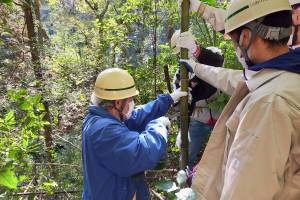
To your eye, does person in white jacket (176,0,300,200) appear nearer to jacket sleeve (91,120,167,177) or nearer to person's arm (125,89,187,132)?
jacket sleeve (91,120,167,177)

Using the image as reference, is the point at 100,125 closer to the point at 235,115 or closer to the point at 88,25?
the point at 235,115

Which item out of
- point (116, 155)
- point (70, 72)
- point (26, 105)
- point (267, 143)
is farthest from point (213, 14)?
point (70, 72)

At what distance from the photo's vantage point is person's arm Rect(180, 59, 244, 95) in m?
2.57

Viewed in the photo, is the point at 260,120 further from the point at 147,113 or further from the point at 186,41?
the point at 147,113

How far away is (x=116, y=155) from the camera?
2340 mm

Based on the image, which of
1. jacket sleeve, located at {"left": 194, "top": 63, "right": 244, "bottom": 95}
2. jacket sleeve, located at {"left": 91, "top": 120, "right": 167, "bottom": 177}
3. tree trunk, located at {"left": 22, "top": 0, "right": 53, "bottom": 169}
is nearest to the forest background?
tree trunk, located at {"left": 22, "top": 0, "right": 53, "bottom": 169}

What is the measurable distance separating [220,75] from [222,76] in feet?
0.06

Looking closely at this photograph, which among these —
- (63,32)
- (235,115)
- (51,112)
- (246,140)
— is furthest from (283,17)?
(63,32)

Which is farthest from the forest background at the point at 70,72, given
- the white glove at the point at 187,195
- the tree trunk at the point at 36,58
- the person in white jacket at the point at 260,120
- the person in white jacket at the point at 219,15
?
the person in white jacket at the point at 260,120

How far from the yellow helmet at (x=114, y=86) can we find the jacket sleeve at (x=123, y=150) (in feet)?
0.93

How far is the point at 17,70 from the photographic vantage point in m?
8.24

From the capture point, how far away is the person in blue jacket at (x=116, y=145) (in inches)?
93.1

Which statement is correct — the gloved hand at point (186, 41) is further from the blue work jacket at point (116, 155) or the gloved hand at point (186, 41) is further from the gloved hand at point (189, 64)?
the blue work jacket at point (116, 155)

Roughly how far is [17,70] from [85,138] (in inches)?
255
